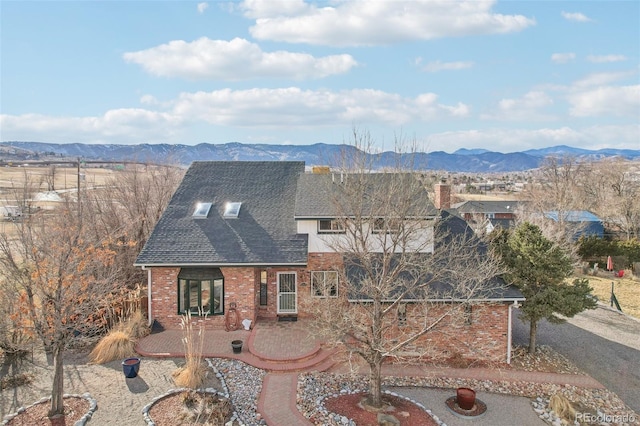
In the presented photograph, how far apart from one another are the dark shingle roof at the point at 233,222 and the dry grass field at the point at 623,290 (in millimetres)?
18773

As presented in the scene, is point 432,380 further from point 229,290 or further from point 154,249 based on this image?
point 154,249

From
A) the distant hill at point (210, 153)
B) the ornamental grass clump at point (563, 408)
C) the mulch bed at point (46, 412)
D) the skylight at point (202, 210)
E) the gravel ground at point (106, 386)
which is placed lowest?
the ornamental grass clump at point (563, 408)

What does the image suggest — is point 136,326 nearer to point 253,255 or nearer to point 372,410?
point 253,255

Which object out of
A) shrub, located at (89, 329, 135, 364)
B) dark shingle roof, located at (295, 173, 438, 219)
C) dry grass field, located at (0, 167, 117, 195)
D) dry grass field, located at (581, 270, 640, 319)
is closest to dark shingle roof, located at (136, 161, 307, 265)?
dark shingle roof, located at (295, 173, 438, 219)

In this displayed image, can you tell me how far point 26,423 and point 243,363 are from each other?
593cm

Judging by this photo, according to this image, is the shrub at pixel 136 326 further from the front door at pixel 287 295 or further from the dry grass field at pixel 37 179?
the dry grass field at pixel 37 179

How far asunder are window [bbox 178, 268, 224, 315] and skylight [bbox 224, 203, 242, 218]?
3030 mm

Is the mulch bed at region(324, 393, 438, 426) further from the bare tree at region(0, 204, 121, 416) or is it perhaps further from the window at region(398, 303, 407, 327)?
the bare tree at region(0, 204, 121, 416)

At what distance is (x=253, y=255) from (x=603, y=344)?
49.4 ft

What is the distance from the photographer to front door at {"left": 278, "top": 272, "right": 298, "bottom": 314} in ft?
59.7

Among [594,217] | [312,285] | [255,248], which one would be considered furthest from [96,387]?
[594,217]

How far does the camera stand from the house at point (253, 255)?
55.1ft

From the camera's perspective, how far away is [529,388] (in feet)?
45.4

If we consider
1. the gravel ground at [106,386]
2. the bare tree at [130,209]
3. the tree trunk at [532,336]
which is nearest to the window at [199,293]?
the gravel ground at [106,386]
